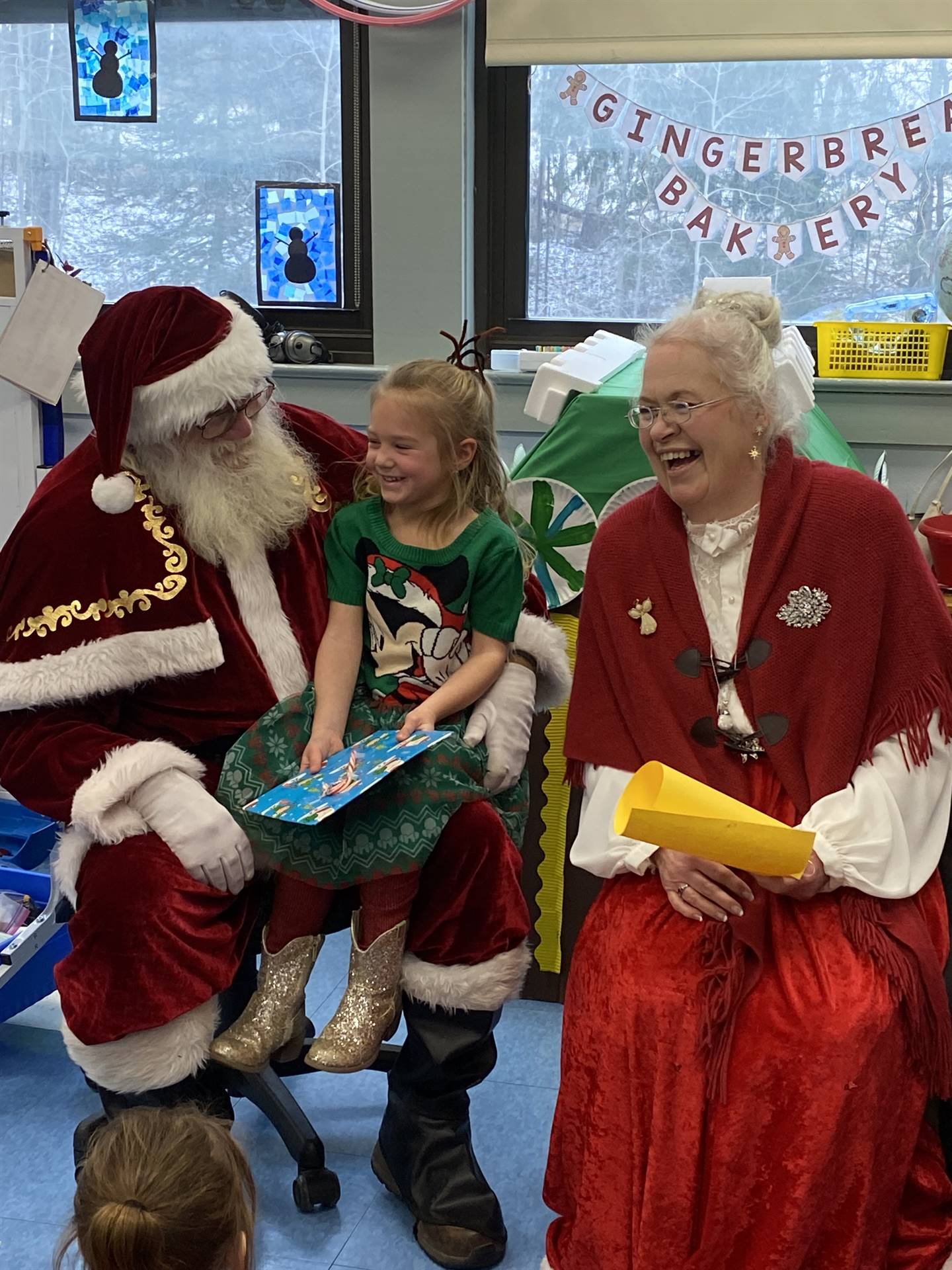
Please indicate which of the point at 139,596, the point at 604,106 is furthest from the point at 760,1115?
the point at 604,106

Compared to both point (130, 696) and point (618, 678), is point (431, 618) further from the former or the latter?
point (130, 696)

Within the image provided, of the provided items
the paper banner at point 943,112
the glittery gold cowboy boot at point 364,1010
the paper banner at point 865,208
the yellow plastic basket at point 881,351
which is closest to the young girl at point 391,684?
the glittery gold cowboy boot at point 364,1010

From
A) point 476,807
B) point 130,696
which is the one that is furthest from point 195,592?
point 476,807

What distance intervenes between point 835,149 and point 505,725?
1.97 metres

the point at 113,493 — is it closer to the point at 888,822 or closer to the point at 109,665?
the point at 109,665

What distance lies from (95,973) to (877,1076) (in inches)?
41.2

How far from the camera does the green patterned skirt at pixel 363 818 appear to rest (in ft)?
6.10

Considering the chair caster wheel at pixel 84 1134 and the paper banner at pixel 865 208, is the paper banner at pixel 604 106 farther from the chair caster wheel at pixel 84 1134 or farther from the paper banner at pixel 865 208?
the chair caster wheel at pixel 84 1134

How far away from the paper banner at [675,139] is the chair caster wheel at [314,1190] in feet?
8.25

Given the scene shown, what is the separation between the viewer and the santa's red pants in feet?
6.00

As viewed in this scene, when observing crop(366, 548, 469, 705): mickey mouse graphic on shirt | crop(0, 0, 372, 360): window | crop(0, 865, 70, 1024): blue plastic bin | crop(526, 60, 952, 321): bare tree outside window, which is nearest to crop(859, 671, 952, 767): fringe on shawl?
crop(366, 548, 469, 705): mickey mouse graphic on shirt

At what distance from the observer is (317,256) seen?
3660mm

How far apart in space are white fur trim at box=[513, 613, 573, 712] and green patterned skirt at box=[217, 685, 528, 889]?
26 centimetres

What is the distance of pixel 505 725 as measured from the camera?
6.73ft
